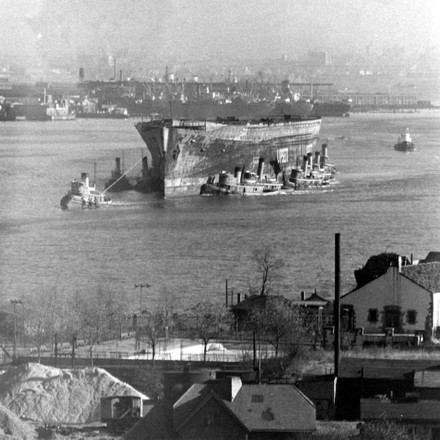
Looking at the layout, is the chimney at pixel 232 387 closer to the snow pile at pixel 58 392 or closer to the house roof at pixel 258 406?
the house roof at pixel 258 406

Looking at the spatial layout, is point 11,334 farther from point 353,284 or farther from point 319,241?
point 319,241

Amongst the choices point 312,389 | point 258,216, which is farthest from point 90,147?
point 312,389

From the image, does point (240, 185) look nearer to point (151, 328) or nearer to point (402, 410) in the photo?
point (151, 328)

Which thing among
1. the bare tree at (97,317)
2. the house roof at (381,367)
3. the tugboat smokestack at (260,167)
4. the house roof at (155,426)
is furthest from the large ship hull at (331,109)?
A: the house roof at (155,426)

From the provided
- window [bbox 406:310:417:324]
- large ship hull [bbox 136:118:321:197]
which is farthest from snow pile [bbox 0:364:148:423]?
large ship hull [bbox 136:118:321:197]

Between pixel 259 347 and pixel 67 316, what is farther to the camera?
pixel 67 316

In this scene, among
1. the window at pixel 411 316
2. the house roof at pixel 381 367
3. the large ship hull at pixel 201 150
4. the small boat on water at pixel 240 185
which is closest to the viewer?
the house roof at pixel 381 367

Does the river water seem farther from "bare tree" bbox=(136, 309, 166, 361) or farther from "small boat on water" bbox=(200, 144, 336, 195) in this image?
"bare tree" bbox=(136, 309, 166, 361)
